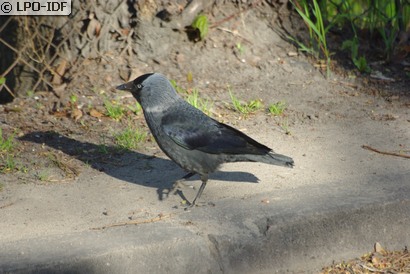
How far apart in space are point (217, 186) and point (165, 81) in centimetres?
87

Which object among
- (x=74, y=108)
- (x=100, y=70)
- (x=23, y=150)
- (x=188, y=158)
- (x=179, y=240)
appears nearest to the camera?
(x=179, y=240)

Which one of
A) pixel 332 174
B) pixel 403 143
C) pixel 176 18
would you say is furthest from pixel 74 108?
pixel 403 143

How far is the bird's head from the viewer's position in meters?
5.24

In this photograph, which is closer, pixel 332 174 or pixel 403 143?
pixel 332 174

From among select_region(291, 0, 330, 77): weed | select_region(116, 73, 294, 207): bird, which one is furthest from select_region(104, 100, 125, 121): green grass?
select_region(291, 0, 330, 77): weed

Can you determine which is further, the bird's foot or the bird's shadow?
the bird's shadow

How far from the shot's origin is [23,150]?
19.0 ft

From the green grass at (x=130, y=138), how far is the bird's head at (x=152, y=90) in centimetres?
65

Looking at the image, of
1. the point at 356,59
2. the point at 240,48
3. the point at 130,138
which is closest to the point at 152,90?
the point at 130,138

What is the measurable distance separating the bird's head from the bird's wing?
7.8 inches

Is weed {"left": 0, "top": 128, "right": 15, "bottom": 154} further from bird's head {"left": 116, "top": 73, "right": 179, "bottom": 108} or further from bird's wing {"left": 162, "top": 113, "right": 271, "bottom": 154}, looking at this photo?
bird's wing {"left": 162, "top": 113, "right": 271, "bottom": 154}

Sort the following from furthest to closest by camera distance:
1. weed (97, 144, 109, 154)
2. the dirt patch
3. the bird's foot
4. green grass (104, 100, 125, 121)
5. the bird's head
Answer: green grass (104, 100, 125, 121) → weed (97, 144, 109, 154) → the dirt patch → the bird's head → the bird's foot

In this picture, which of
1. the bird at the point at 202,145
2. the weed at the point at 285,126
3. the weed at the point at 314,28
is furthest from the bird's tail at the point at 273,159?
the weed at the point at 314,28

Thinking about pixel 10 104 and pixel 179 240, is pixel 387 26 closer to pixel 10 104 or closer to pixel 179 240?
pixel 10 104
